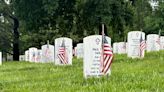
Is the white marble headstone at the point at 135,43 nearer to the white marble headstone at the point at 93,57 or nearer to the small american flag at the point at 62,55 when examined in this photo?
the small american flag at the point at 62,55

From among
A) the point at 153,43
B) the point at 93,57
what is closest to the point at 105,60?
the point at 93,57


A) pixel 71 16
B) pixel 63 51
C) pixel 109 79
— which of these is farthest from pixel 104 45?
pixel 71 16

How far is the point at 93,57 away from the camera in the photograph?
12.5m

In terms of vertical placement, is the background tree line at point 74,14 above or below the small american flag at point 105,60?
above

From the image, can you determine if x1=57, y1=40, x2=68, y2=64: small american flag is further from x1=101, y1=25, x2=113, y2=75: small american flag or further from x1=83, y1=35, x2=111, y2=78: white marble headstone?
x1=101, y1=25, x2=113, y2=75: small american flag

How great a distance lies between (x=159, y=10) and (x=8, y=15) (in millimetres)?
20629

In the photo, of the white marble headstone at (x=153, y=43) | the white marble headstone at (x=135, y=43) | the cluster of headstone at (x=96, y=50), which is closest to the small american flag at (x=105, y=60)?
the cluster of headstone at (x=96, y=50)

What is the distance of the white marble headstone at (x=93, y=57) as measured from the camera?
12.4m

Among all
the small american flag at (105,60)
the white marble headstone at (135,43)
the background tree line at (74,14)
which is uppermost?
the background tree line at (74,14)

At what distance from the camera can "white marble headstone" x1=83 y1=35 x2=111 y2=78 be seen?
40.8 ft

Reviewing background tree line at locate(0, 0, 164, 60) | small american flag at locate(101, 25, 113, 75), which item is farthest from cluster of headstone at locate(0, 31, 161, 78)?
background tree line at locate(0, 0, 164, 60)

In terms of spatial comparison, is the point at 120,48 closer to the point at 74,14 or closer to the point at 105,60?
the point at 74,14

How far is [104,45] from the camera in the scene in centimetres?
1252

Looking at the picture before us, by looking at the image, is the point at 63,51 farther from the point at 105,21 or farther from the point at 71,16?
the point at 71,16
